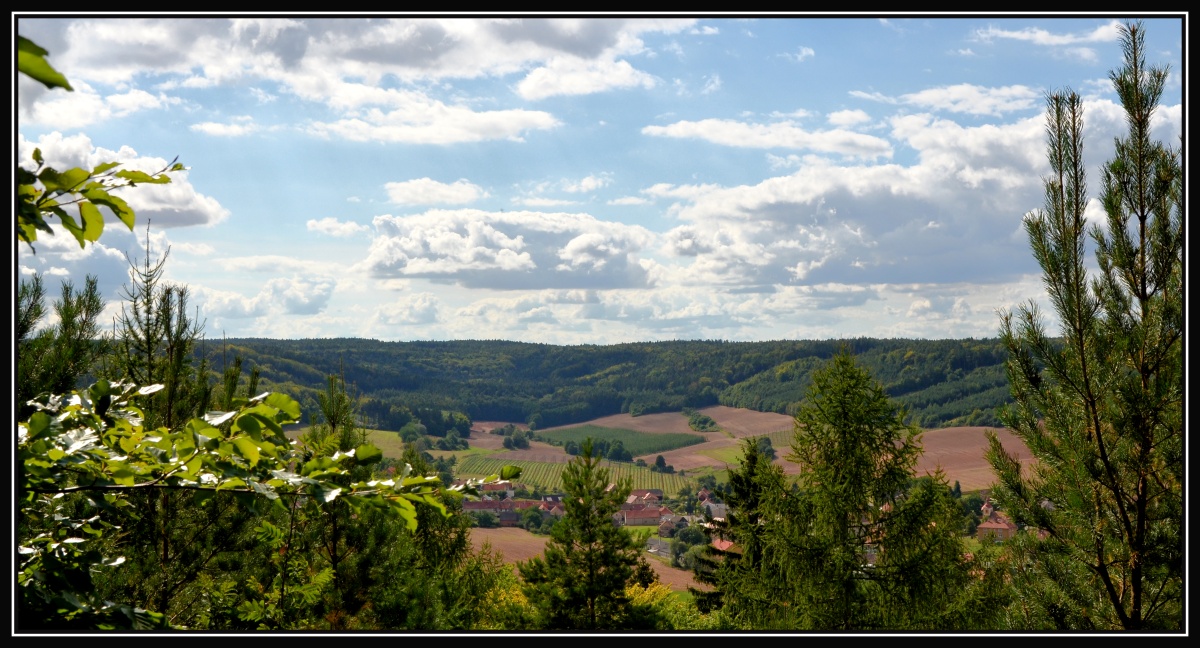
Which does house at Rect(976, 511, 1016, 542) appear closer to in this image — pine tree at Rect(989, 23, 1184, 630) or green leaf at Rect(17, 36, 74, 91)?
pine tree at Rect(989, 23, 1184, 630)

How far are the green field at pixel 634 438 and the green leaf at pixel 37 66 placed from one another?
87.4 metres

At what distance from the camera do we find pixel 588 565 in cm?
1334

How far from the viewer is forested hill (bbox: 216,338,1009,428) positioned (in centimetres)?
7444

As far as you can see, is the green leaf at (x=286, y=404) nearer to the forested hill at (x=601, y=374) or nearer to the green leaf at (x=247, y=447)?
the green leaf at (x=247, y=447)

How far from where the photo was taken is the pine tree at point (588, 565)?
1320cm

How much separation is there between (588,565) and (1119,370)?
9.93 m

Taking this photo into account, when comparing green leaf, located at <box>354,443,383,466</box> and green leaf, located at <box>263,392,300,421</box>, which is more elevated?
green leaf, located at <box>263,392,300,421</box>

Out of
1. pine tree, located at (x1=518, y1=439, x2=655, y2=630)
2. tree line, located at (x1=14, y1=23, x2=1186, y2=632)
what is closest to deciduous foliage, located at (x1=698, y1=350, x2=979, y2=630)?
tree line, located at (x1=14, y1=23, x2=1186, y2=632)

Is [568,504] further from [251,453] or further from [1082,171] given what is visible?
[251,453]

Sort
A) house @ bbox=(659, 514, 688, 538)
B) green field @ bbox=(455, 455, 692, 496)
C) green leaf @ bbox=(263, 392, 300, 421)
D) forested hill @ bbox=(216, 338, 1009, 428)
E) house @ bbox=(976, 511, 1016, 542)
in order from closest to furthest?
1. green leaf @ bbox=(263, 392, 300, 421)
2. house @ bbox=(976, 511, 1016, 542)
3. house @ bbox=(659, 514, 688, 538)
4. green field @ bbox=(455, 455, 692, 496)
5. forested hill @ bbox=(216, 338, 1009, 428)

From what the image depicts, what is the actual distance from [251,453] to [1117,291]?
5278 mm

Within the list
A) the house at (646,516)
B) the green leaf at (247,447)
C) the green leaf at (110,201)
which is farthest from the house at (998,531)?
the house at (646,516)

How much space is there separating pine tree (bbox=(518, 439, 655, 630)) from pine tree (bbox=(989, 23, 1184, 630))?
871 centimetres
